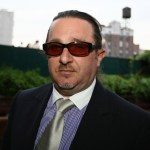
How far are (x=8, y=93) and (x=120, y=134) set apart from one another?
26.0 feet

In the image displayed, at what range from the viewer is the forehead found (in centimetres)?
187

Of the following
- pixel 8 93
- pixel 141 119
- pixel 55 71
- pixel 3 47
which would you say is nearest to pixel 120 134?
pixel 141 119

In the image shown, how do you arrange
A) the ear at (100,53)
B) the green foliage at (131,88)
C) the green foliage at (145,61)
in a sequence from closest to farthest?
the ear at (100,53), the green foliage at (131,88), the green foliage at (145,61)

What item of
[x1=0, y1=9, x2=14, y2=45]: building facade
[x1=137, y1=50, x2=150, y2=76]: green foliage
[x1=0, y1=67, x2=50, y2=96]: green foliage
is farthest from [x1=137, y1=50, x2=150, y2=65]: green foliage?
[x1=0, y1=9, x2=14, y2=45]: building facade

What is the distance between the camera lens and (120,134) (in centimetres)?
177

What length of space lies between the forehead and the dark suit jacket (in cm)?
38

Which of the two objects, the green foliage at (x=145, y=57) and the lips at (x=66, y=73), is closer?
the lips at (x=66, y=73)

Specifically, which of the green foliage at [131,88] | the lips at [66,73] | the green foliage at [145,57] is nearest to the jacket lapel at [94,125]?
the lips at [66,73]

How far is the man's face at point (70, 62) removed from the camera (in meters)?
1.83

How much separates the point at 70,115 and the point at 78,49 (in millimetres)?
406

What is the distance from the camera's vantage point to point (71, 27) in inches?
73.6

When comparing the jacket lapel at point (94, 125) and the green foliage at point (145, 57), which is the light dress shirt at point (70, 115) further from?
the green foliage at point (145, 57)

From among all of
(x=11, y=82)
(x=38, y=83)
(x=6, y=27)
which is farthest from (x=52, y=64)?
(x=6, y=27)

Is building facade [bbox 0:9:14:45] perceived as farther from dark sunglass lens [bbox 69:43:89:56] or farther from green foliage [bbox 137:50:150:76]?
dark sunglass lens [bbox 69:43:89:56]
